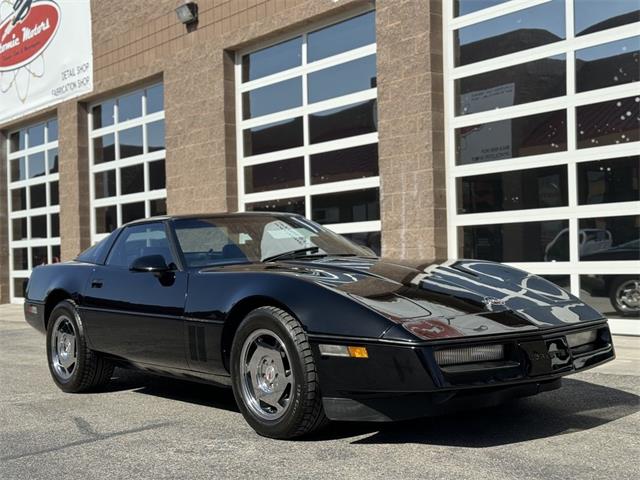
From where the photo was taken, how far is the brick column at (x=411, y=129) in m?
8.84

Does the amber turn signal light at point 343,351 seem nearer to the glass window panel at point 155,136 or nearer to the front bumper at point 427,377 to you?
the front bumper at point 427,377

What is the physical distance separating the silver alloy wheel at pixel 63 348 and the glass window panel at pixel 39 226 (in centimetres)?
1119

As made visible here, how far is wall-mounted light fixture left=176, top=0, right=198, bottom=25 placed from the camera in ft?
39.9

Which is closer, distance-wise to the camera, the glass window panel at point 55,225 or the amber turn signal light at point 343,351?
the amber turn signal light at point 343,351

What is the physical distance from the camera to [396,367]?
346 cm

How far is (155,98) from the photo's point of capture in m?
13.6

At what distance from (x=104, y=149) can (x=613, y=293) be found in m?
10.5

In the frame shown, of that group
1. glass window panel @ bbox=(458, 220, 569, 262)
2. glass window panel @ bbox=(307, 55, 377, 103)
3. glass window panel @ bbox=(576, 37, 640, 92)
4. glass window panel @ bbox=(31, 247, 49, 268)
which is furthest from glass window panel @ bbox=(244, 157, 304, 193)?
glass window panel @ bbox=(31, 247, 49, 268)

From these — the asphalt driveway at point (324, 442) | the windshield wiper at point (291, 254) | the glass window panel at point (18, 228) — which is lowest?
the asphalt driveway at point (324, 442)

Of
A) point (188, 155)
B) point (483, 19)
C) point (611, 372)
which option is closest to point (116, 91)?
point (188, 155)

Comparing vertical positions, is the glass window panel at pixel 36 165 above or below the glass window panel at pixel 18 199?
above

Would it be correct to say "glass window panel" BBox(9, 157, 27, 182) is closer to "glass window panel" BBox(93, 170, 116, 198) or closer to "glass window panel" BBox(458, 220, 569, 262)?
"glass window panel" BBox(93, 170, 116, 198)

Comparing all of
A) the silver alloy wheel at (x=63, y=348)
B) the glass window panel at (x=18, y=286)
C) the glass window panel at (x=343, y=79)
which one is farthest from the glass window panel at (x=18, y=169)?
the silver alloy wheel at (x=63, y=348)

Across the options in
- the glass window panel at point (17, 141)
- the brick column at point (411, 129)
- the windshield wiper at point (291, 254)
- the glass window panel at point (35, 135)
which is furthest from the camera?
the glass window panel at point (17, 141)
